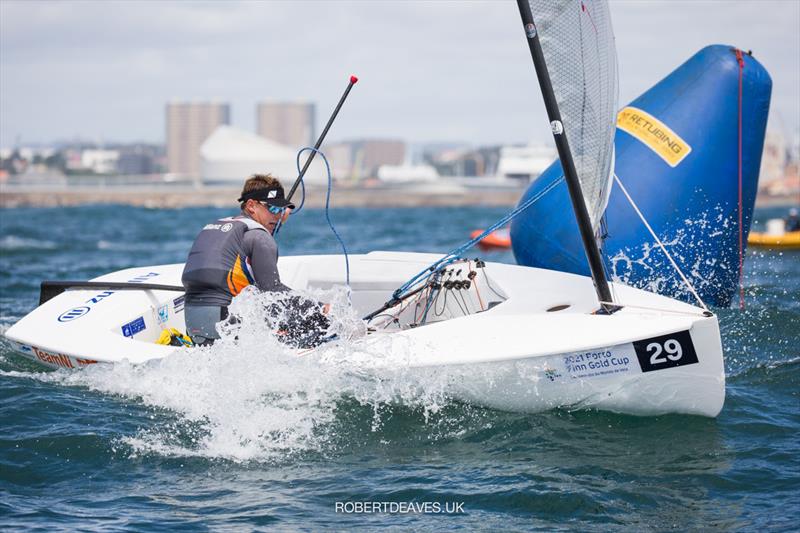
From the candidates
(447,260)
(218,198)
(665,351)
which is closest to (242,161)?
(218,198)

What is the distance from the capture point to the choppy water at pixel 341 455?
333 cm

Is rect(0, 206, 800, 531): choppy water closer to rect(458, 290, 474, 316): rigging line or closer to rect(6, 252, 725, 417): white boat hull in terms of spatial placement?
rect(6, 252, 725, 417): white boat hull

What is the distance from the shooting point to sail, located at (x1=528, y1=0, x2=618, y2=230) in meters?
4.17

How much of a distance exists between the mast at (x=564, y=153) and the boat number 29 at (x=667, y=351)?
37cm

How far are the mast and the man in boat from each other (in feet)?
4.19

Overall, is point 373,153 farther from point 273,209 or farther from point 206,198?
point 273,209

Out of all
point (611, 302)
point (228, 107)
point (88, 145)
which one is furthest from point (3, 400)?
point (228, 107)

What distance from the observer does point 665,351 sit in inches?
154

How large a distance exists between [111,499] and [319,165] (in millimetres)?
81868

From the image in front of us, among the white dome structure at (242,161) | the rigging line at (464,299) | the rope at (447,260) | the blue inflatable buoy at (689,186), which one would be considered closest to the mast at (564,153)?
the rope at (447,260)

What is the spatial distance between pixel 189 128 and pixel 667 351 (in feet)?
578

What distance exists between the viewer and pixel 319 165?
84.5 m

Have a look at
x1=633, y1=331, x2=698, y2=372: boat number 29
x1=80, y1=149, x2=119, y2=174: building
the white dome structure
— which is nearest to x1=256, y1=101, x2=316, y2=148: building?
x1=80, y1=149, x2=119, y2=174: building

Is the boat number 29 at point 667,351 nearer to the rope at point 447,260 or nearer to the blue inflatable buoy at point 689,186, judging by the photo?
the rope at point 447,260
